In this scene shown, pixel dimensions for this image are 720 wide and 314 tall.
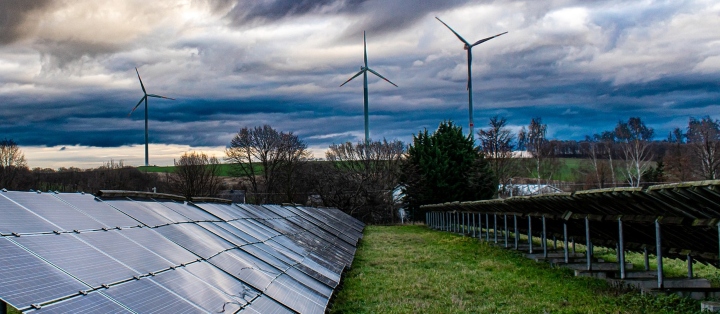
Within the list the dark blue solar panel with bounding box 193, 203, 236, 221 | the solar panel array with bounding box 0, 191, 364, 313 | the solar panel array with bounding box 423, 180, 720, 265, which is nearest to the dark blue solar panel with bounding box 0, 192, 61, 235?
the solar panel array with bounding box 0, 191, 364, 313

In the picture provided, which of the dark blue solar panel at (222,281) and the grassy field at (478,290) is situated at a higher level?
the dark blue solar panel at (222,281)

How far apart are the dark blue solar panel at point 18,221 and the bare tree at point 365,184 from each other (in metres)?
63.4

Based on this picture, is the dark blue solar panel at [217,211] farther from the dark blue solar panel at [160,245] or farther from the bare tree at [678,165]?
the bare tree at [678,165]

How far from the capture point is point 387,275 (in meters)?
20.0

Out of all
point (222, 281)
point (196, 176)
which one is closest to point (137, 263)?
point (222, 281)

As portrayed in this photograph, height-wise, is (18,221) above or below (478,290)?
above

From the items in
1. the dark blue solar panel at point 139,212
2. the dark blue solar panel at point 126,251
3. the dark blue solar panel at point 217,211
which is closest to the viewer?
the dark blue solar panel at point 126,251

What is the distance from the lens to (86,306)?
7.21m

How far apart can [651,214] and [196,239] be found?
9814 millimetres

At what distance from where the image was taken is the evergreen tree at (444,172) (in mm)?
74812

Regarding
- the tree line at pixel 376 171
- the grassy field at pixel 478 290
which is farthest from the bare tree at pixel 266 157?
the grassy field at pixel 478 290

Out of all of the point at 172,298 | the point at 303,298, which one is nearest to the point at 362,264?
the point at 303,298

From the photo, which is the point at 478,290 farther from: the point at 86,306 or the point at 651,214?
the point at 86,306

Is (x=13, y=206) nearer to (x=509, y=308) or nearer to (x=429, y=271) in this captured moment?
(x=509, y=308)
